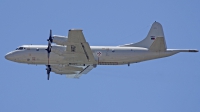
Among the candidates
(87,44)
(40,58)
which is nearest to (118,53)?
(87,44)

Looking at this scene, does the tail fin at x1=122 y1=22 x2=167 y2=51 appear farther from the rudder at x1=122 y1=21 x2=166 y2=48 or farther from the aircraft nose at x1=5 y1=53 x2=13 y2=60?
the aircraft nose at x1=5 y1=53 x2=13 y2=60

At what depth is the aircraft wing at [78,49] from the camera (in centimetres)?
4462

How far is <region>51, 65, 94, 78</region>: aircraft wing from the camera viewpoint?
5141cm

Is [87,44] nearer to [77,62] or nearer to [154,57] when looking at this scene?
[77,62]

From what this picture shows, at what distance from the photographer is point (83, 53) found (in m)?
47.1

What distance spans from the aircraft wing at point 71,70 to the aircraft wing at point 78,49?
3313 millimetres

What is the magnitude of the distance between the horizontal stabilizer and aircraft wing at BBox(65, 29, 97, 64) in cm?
589

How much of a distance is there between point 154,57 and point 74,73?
9111 mm

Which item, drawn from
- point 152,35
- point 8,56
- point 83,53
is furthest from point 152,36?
point 8,56

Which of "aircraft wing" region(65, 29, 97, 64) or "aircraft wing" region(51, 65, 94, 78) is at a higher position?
"aircraft wing" region(65, 29, 97, 64)

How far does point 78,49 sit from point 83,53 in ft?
2.60

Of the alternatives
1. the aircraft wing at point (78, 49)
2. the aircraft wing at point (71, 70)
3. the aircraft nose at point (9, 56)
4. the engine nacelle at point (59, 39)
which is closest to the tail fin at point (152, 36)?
the aircraft wing at point (71, 70)

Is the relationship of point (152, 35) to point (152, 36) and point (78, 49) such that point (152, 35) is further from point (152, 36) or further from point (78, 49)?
point (78, 49)

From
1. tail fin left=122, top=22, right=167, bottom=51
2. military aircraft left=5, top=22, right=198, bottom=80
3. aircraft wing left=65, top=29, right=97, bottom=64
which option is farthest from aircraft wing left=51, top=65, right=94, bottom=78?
tail fin left=122, top=22, right=167, bottom=51
